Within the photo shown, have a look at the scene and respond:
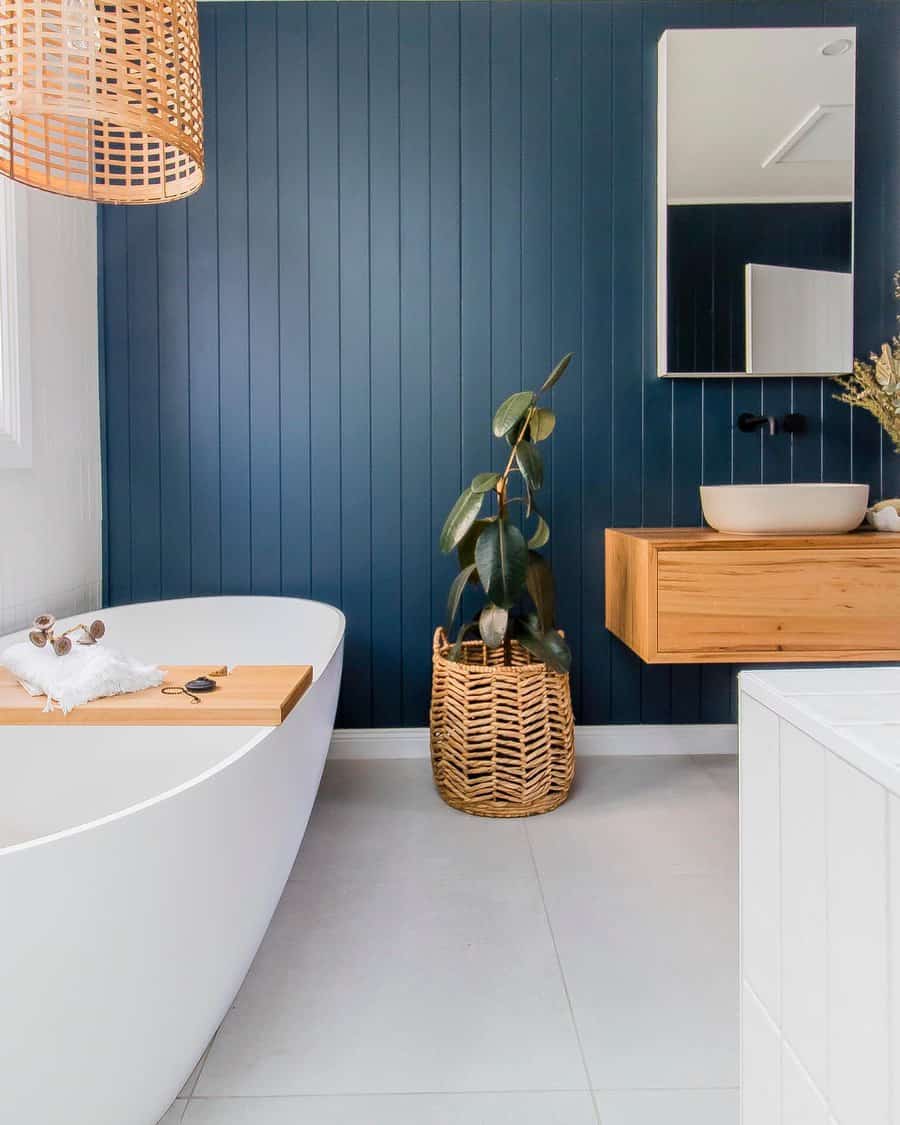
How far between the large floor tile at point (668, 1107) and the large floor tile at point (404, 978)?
66mm

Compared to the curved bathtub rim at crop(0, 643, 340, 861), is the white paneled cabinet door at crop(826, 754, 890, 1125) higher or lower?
higher

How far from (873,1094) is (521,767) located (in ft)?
5.96

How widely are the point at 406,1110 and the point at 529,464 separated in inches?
58.7

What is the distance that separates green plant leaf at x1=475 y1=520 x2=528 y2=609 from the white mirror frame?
1.27 metres

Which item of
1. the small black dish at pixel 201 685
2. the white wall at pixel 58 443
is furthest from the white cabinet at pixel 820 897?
the white wall at pixel 58 443

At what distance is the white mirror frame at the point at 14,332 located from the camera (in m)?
2.10

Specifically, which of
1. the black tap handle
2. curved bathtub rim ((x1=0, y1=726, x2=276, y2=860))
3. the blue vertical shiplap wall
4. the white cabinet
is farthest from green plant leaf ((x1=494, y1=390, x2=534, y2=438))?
the white cabinet

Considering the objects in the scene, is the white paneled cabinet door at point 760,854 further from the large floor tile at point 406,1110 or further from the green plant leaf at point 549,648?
the green plant leaf at point 549,648

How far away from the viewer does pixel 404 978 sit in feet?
4.95

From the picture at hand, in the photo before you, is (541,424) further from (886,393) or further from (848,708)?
(848,708)

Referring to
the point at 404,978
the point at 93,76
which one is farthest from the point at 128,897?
the point at 93,76

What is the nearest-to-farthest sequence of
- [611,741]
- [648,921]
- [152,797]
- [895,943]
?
[895,943] < [152,797] < [648,921] < [611,741]

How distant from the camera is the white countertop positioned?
0.45 metres

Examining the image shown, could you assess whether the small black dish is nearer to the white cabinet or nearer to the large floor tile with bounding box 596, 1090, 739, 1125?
the large floor tile with bounding box 596, 1090, 739, 1125
